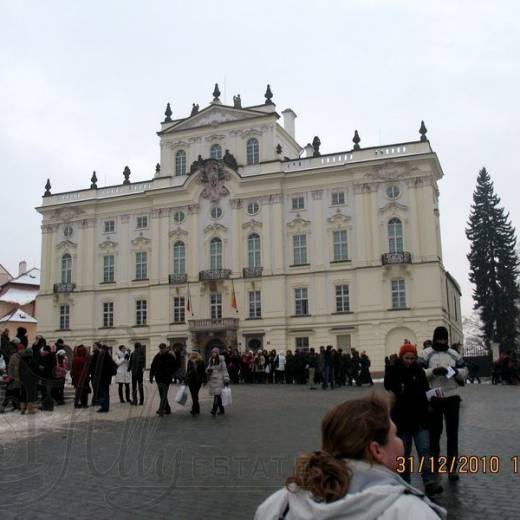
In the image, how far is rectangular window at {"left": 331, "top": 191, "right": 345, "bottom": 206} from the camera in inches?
2013

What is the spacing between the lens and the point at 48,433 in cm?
1468

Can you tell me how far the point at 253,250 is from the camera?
174ft

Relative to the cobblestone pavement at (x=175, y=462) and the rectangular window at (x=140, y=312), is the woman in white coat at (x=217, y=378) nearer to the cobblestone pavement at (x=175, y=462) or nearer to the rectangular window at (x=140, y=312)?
the cobblestone pavement at (x=175, y=462)

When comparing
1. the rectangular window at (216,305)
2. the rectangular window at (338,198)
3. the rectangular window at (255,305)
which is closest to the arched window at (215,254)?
the rectangular window at (216,305)

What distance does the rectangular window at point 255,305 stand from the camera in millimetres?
51594

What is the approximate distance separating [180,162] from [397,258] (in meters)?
20.7

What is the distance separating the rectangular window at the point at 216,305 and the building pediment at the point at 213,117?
14314 millimetres

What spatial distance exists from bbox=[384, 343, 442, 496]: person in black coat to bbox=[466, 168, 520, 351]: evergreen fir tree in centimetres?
5423

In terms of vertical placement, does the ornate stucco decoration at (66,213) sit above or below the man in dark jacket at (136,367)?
above

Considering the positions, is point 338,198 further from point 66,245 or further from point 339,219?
point 66,245

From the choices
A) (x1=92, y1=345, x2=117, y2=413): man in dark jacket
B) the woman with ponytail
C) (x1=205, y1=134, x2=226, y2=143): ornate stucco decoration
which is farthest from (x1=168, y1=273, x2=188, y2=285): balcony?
the woman with ponytail

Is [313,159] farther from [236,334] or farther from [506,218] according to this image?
[506,218]

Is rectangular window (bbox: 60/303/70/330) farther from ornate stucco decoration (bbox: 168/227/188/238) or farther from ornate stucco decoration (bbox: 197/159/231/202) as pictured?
ornate stucco decoration (bbox: 197/159/231/202)
